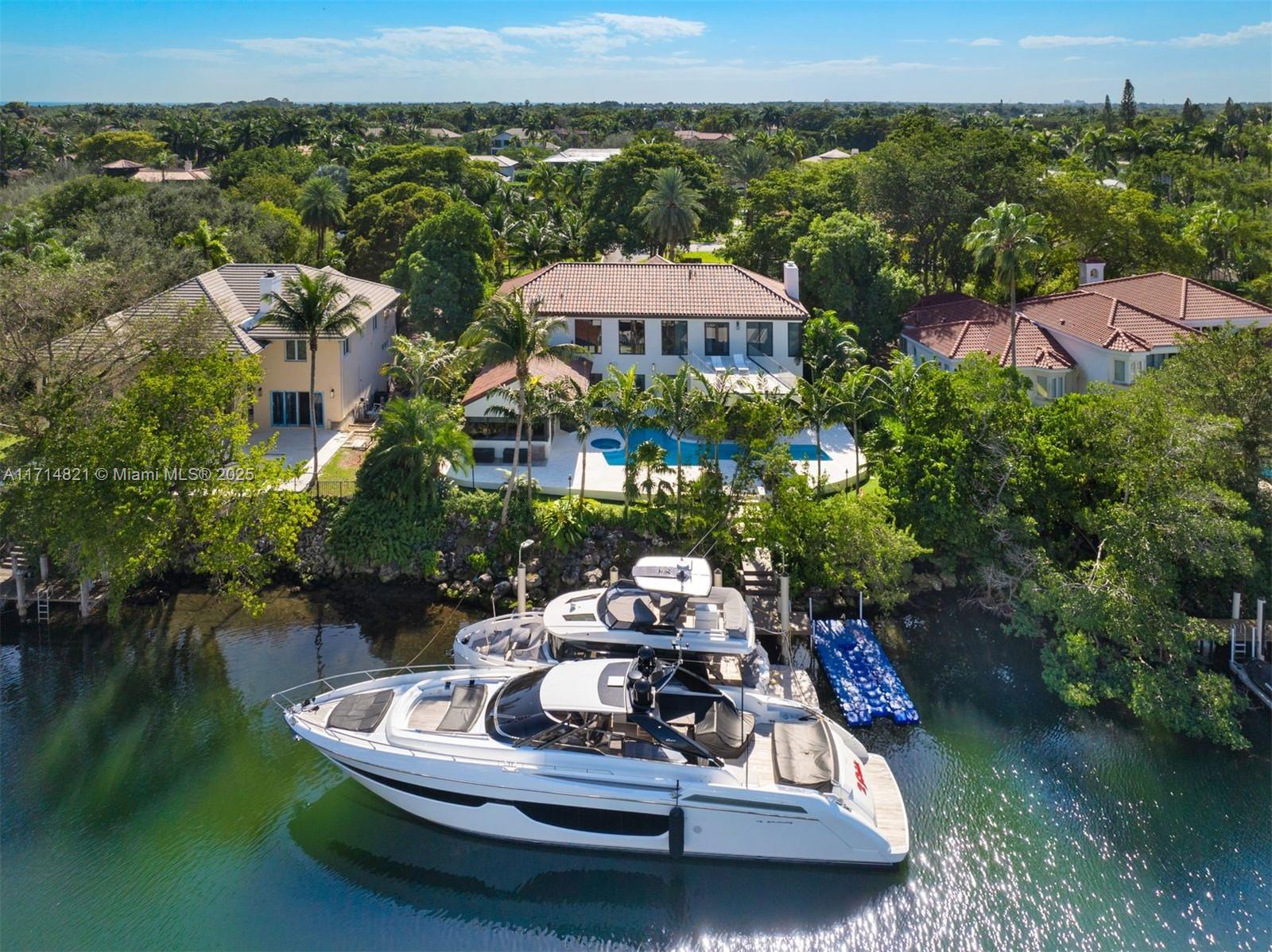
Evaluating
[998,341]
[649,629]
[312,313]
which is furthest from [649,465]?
[998,341]

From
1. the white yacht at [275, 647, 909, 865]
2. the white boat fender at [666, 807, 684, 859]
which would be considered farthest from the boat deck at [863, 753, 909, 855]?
the white boat fender at [666, 807, 684, 859]

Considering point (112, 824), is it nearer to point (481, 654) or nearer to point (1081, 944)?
point (481, 654)

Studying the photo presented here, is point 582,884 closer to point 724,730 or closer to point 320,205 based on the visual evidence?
point 724,730

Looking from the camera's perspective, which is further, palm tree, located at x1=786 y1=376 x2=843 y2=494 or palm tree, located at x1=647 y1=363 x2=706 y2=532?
palm tree, located at x1=786 y1=376 x2=843 y2=494

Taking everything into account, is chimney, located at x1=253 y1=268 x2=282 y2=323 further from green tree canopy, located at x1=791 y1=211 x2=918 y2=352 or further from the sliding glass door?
green tree canopy, located at x1=791 y1=211 x2=918 y2=352

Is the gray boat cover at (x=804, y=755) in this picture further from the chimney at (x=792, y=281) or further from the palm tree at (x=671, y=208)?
the palm tree at (x=671, y=208)

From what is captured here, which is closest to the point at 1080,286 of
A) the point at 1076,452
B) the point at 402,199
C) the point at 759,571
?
the point at 1076,452

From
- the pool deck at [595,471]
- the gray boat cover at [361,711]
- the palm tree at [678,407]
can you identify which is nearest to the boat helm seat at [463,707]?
the gray boat cover at [361,711]
